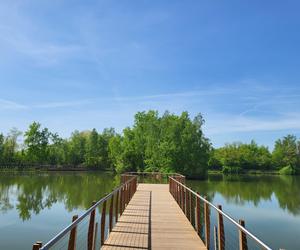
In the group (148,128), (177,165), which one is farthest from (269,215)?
(148,128)

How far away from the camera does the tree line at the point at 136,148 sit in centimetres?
4916

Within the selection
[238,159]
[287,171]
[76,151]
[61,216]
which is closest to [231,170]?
[238,159]

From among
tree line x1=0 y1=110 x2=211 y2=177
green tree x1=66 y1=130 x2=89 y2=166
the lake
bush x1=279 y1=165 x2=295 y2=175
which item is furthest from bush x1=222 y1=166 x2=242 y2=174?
the lake

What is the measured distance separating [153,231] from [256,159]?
84.6 meters

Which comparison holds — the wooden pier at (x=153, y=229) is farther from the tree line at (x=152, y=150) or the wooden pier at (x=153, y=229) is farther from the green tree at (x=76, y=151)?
the green tree at (x=76, y=151)

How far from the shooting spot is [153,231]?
7.79 m

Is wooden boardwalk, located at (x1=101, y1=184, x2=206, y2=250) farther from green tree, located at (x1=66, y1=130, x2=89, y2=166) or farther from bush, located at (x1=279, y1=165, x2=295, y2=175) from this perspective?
bush, located at (x1=279, y1=165, x2=295, y2=175)

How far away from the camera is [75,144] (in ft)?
269

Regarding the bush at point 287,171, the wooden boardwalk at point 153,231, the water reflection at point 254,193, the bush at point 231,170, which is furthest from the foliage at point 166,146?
the bush at point 287,171

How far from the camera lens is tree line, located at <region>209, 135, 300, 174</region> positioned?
270 ft

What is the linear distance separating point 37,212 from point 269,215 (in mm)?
13112

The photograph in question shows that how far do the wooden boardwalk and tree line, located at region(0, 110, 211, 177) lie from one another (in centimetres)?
3800

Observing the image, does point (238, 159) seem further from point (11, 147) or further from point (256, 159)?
point (11, 147)

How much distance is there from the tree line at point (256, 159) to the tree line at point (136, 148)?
93.4 ft
